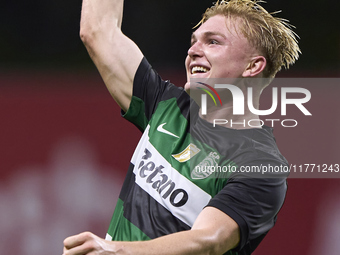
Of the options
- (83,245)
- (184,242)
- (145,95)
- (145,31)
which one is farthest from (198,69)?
(145,31)

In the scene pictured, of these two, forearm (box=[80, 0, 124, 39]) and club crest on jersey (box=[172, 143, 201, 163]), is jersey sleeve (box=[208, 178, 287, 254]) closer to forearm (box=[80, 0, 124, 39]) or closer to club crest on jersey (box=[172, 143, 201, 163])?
club crest on jersey (box=[172, 143, 201, 163])

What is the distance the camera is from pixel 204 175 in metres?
2.06

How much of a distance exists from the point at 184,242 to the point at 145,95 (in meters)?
0.76

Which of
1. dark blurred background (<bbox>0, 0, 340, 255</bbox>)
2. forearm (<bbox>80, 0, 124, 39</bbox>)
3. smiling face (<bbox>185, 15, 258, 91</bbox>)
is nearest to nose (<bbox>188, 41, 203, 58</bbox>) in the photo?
smiling face (<bbox>185, 15, 258, 91</bbox>)

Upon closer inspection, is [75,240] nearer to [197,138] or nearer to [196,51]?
[197,138]

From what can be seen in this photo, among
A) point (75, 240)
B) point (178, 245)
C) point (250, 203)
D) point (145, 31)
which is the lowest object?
point (75, 240)

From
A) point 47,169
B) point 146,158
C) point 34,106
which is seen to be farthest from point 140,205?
point 34,106

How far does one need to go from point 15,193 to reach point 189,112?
205 centimetres

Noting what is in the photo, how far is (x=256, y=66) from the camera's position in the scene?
7.80 feet

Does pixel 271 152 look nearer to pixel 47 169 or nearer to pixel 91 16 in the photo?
pixel 91 16

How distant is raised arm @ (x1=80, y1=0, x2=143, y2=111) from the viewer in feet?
7.34

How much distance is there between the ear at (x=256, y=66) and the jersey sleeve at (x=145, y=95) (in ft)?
0.98

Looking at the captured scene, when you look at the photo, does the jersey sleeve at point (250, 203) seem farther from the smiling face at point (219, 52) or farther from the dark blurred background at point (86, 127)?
the dark blurred background at point (86, 127)

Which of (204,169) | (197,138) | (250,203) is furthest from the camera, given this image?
(197,138)
